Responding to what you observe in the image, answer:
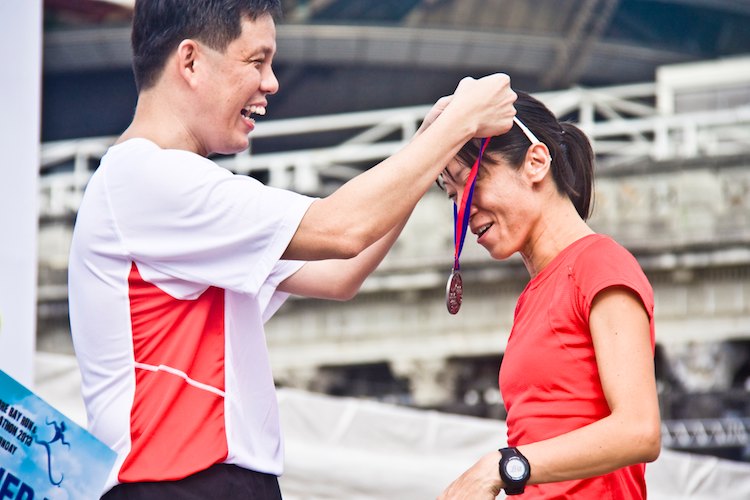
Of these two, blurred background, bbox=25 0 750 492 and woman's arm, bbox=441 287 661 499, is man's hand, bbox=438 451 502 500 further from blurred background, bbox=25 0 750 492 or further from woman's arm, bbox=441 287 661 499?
blurred background, bbox=25 0 750 492

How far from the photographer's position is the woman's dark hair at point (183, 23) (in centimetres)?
266

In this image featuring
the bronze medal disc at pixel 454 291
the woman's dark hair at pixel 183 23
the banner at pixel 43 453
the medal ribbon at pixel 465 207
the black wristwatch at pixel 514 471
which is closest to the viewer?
the banner at pixel 43 453

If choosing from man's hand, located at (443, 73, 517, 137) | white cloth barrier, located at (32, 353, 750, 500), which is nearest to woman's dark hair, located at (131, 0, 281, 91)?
man's hand, located at (443, 73, 517, 137)

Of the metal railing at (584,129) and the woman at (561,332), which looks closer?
the woman at (561,332)

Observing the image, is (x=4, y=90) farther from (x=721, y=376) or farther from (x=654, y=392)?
(x=721, y=376)

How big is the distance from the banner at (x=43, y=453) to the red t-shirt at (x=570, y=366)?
93 centimetres

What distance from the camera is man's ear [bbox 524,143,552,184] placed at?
9.80ft

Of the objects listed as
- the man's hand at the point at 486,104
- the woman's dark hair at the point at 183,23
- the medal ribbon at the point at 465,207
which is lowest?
the medal ribbon at the point at 465,207

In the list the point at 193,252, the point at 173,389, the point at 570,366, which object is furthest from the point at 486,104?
the point at 173,389

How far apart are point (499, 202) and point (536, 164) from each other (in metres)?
0.13

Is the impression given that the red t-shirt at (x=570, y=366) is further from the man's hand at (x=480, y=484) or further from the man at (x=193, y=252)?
the man at (x=193, y=252)

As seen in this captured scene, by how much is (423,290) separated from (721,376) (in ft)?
11.3

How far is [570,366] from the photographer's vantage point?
2744mm

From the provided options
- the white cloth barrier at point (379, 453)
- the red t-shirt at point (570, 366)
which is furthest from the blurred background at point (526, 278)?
the red t-shirt at point (570, 366)
